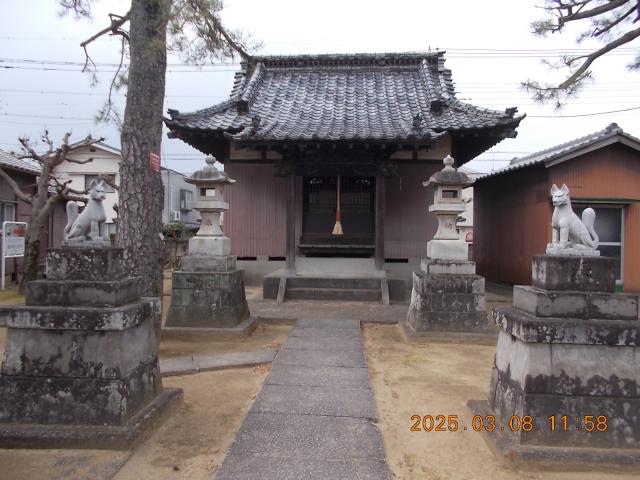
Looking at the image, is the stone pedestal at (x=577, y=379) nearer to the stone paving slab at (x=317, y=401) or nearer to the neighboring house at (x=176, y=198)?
the stone paving slab at (x=317, y=401)

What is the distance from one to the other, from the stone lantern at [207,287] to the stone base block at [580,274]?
15.2 feet

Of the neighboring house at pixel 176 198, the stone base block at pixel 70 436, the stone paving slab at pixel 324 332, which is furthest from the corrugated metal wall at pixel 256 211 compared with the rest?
the neighboring house at pixel 176 198

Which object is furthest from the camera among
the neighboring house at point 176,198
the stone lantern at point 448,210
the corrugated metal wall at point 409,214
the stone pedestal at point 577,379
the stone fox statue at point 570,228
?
the neighboring house at point 176,198

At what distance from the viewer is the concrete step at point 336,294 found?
9.62 metres

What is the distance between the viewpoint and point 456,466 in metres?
2.99

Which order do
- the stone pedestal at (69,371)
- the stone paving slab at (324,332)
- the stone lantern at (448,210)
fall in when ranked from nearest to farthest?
1. the stone pedestal at (69,371)
2. the stone paving slab at (324,332)
3. the stone lantern at (448,210)

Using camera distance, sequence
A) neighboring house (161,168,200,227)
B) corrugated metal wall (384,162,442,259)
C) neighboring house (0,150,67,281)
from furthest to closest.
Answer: neighboring house (161,168,200,227) → neighboring house (0,150,67,281) → corrugated metal wall (384,162,442,259)

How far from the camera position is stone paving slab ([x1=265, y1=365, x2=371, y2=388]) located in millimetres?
4379

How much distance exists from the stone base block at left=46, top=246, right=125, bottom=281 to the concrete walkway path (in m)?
1.69

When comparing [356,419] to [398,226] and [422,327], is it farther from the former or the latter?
[398,226]

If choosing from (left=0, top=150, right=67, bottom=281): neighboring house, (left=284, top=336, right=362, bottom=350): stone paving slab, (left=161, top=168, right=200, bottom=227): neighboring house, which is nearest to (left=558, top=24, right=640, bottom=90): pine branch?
(left=284, top=336, right=362, bottom=350): stone paving slab

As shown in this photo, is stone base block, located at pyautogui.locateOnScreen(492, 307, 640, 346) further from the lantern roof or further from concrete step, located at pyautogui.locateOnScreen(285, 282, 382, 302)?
concrete step, located at pyautogui.locateOnScreen(285, 282, 382, 302)

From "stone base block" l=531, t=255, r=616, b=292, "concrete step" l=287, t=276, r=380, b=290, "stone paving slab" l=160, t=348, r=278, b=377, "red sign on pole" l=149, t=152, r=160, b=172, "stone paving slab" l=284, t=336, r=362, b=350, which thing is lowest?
"stone paving slab" l=160, t=348, r=278, b=377

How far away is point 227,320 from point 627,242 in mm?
10298
